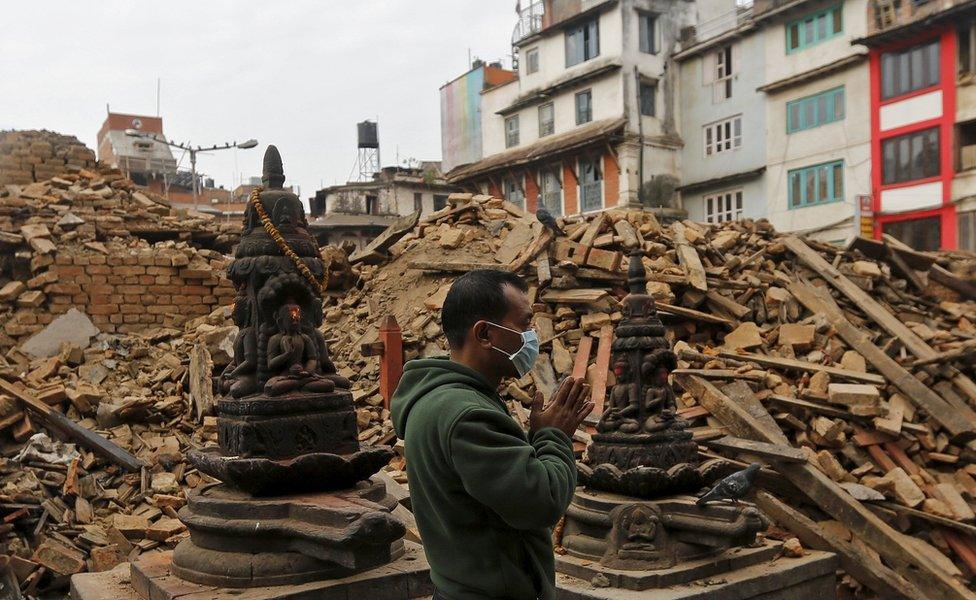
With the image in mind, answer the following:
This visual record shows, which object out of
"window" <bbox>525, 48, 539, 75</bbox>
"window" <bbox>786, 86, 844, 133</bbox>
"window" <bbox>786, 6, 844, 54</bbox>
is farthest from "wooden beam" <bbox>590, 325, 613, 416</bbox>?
"window" <bbox>525, 48, 539, 75</bbox>

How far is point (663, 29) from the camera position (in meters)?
29.5

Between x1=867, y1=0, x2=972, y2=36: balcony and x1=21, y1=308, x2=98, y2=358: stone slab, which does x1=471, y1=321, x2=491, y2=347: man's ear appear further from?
x1=867, y1=0, x2=972, y2=36: balcony

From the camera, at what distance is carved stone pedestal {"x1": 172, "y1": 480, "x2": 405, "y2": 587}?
3727 millimetres

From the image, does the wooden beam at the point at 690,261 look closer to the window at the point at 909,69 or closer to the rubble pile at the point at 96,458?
the rubble pile at the point at 96,458

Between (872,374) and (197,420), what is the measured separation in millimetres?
9275

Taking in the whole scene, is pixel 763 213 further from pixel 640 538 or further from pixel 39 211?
pixel 640 538

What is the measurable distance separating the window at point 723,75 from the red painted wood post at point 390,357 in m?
21.8

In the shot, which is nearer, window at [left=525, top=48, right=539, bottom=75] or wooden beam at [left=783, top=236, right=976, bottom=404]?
wooden beam at [left=783, top=236, right=976, bottom=404]

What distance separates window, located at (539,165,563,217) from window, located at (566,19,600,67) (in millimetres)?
4119

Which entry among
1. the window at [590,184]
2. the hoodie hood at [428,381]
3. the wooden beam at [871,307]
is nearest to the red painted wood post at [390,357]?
the wooden beam at [871,307]

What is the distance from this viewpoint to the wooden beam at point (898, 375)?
1000cm

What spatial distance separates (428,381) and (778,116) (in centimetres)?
2720

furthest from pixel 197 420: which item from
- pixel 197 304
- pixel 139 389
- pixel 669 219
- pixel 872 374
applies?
pixel 669 219

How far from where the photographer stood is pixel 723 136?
28766mm
